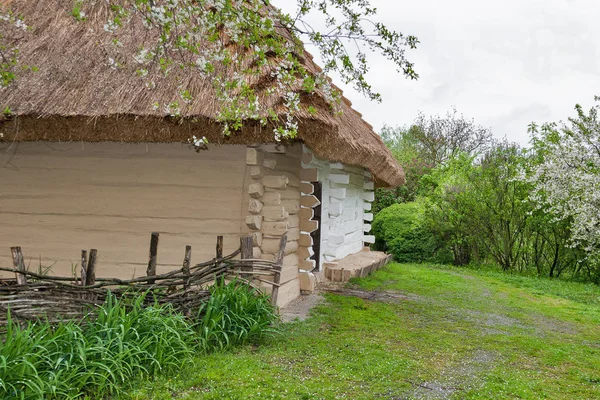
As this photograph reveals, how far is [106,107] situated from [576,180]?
27.3ft

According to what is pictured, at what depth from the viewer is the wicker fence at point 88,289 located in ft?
12.2

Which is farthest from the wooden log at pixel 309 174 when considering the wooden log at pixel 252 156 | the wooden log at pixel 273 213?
the wooden log at pixel 252 156

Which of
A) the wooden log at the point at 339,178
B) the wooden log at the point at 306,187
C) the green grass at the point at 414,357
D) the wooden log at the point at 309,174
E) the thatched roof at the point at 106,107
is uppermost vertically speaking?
the thatched roof at the point at 106,107

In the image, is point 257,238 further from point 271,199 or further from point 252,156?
point 252,156

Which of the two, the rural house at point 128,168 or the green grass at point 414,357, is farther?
the rural house at point 128,168

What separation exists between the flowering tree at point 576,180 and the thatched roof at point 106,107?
5746 millimetres

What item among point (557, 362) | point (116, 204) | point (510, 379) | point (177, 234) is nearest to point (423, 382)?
point (510, 379)

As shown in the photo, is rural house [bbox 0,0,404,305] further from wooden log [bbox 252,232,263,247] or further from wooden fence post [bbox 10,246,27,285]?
wooden fence post [bbox 10,246,27,285]

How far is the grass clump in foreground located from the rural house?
153 centimetres

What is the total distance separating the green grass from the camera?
3.81m

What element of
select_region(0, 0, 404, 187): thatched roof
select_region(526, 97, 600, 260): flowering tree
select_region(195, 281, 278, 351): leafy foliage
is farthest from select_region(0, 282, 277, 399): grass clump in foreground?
select_region(526, 97, 600, 260): flowering tree

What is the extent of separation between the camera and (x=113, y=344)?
3672mm

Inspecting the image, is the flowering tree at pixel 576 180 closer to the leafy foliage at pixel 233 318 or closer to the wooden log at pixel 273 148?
the wooden log at pixel 273 148

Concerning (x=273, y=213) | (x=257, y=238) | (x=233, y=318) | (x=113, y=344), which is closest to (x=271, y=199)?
(x=273, y=213)
